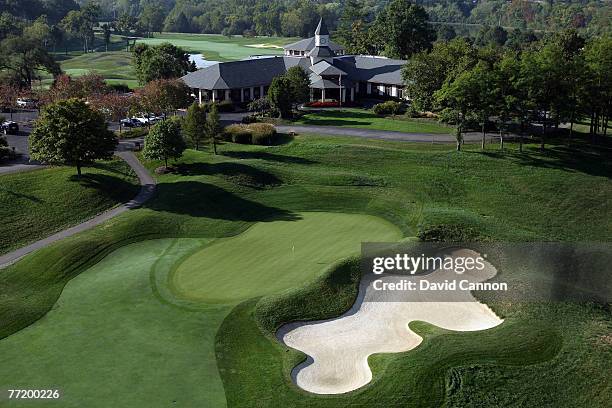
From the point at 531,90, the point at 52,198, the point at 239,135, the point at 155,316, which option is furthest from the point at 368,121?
the point at 155,316

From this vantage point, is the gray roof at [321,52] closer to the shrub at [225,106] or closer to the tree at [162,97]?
the shrub at [225,106]

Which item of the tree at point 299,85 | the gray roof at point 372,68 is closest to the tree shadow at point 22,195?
the tree at point 299,85

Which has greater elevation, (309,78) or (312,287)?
(309,78)

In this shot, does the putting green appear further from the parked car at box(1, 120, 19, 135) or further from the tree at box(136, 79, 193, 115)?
the parked car at box(1, 120, 19, 135)

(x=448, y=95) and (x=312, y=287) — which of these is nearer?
(x=312, y=287)

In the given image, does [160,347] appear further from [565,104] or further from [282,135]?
[565,104]

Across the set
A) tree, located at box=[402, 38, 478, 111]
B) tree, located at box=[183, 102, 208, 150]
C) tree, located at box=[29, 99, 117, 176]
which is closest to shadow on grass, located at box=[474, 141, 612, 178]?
tree, located at box=[402, 38, 478, 111]

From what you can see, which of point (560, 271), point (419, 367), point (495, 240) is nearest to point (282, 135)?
point (495, 240)
